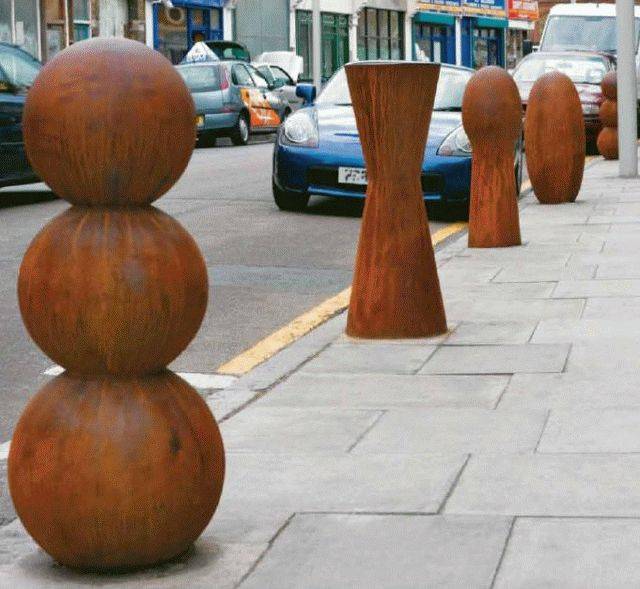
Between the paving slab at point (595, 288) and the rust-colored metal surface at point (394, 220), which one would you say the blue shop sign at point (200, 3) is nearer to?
the paving slab at point (595, 288)

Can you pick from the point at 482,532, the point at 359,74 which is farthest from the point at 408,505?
the point at 359,74

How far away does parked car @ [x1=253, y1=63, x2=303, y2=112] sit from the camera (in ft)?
109

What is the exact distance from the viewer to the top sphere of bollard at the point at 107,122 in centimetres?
390

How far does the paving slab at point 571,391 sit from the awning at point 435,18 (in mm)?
58730

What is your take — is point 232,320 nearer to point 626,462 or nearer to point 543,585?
point 626,462

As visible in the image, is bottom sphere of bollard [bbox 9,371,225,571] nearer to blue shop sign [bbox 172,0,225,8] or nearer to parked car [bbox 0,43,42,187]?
parked car [bbox 0,43,42,187]

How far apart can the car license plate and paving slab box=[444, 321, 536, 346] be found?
6.17 m

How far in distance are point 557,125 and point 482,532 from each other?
10764 millimetres

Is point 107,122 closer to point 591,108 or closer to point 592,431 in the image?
point 592,431

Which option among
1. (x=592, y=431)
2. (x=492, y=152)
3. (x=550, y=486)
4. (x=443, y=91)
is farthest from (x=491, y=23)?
(x=550, y=486)

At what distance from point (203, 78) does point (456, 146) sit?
16.2 metres

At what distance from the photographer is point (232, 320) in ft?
27.9

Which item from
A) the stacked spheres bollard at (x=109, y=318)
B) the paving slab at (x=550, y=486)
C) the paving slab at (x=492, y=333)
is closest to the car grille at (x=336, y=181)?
the paving slab at (x=492, y=333)

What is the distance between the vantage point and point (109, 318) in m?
3.90
